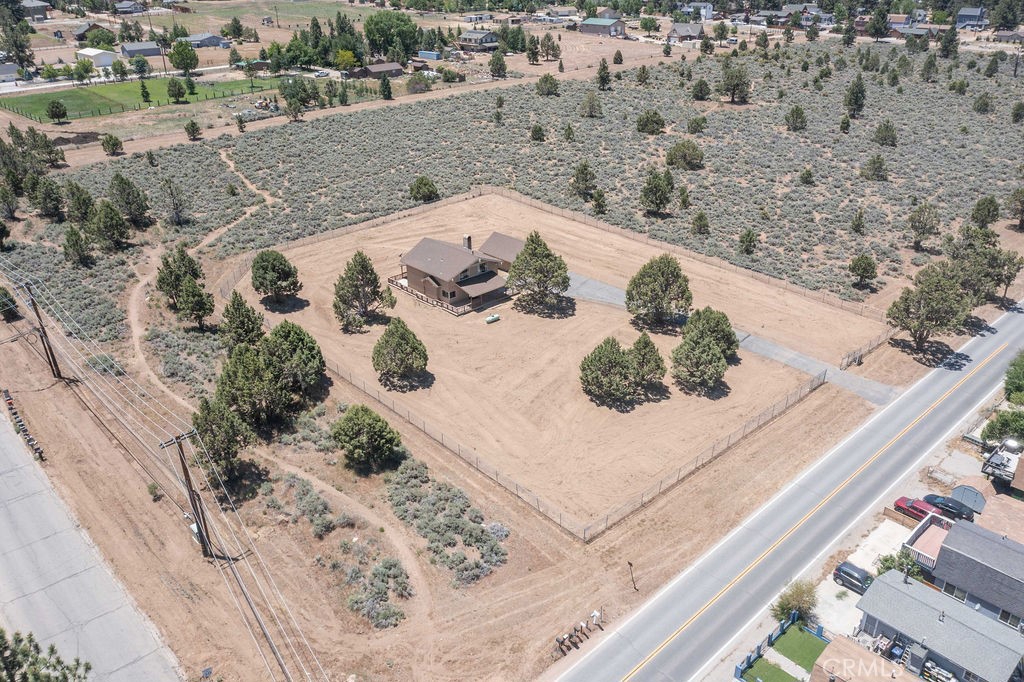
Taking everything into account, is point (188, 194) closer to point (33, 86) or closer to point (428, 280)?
point (428, 280)

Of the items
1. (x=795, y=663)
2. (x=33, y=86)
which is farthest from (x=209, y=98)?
(x=795, y=663)

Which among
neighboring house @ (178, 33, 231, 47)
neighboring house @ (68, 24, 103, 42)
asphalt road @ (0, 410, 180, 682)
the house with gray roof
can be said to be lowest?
asphalt road @ (0, 410, 180, 682)

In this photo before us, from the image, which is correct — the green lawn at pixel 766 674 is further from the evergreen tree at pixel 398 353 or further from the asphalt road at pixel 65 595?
the evergreen tree at pixel 398 353

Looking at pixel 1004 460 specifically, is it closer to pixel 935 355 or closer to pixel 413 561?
pixel 935 355

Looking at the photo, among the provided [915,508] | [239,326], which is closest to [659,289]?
[915,508]

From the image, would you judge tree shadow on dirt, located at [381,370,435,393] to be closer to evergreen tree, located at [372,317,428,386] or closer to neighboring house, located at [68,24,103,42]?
evergreen tree, located at [372,317,428,386]

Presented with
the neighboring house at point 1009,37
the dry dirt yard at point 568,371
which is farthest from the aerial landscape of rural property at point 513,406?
the neighboring house at point 1009,37

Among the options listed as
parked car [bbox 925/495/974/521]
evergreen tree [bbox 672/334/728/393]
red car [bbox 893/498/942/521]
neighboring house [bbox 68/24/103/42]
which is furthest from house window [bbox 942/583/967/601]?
neighboring house [bbox 68/24/103/42]
